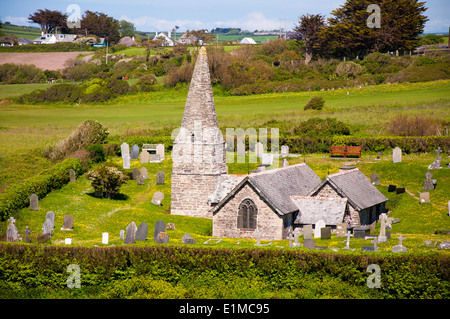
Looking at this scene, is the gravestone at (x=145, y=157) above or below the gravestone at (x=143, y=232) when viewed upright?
above

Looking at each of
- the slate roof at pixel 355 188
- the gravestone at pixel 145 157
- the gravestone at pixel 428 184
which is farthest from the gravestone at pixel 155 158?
the gravestone at pixel 428 184

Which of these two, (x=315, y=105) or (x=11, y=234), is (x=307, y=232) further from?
(x=315, y=105)

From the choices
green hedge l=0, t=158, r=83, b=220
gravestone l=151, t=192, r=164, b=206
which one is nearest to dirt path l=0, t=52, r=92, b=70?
green hedge l=0, t=158, r=83, b=220

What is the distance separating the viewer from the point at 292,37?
5502 inches

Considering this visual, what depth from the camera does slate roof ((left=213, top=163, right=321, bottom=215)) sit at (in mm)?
42688

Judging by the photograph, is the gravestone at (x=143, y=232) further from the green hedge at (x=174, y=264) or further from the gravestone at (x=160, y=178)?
the gravestone at (x=160, y=178)

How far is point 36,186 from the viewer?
159 feet

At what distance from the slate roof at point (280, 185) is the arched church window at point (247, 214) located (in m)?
0.94

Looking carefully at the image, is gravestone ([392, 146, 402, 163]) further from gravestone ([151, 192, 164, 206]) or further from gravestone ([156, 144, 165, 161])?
gravestone ([151, 192, 164, 206])

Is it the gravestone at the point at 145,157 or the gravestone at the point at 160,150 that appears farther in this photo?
the gravestone at the point at 160,150

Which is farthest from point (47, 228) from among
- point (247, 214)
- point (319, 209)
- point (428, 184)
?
point (428, 184)

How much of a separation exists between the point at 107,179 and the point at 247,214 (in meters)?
13.0

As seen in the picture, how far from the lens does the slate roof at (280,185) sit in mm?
42688

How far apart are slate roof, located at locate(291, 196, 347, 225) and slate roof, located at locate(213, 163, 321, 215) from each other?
55 cm
